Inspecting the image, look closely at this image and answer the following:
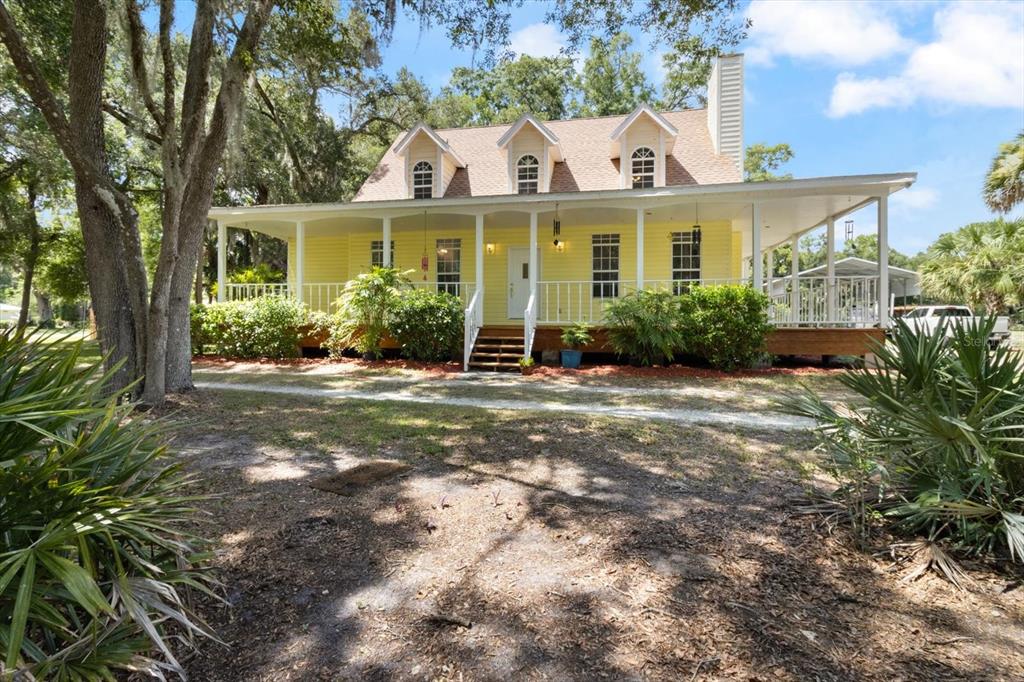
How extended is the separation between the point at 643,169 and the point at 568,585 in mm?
13709

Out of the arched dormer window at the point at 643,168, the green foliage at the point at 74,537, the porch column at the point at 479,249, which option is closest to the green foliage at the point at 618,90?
the arched dormer window at the point at 643,168

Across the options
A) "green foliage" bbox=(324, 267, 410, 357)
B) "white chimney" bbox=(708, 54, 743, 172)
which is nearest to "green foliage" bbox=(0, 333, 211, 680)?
"green foliage" bbox=(324, 267, 410, 357)

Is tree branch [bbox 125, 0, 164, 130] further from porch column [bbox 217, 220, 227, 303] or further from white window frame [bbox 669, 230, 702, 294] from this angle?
white window frame [bbox 669, 230, 702, 294]

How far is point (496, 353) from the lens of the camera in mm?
11555

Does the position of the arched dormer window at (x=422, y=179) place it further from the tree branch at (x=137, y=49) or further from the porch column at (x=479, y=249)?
the tree branch at (x=137, y=49)

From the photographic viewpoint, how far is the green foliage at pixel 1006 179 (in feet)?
49.9

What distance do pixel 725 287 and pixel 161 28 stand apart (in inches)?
393

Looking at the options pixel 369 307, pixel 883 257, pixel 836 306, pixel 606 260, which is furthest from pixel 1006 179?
pixel 369 307

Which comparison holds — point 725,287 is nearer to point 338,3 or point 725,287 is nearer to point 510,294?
point 510,294

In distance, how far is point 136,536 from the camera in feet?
6.12

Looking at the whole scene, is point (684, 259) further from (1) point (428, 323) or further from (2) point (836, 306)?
(1) point (428, 323)

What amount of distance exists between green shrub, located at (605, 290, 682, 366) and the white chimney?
6.29 m

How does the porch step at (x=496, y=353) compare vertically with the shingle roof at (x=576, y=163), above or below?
below

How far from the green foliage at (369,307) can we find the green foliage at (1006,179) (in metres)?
18.2
